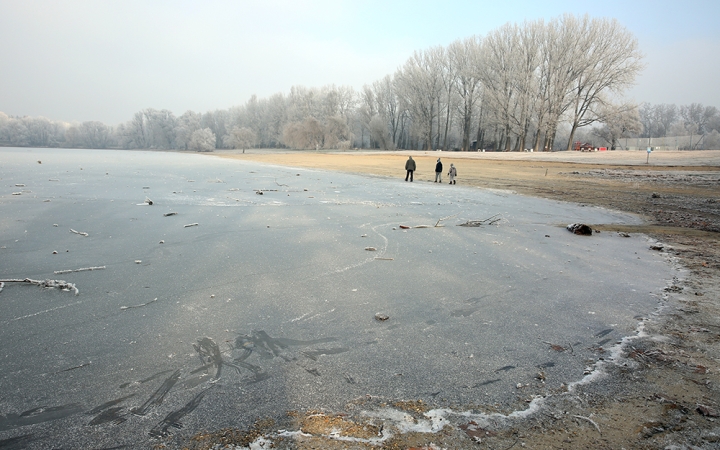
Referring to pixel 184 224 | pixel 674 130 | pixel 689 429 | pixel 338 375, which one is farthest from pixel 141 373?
pixel 674 130

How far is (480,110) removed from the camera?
6462 centimetres

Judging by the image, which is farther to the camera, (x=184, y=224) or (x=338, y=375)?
(x=184, y=224)

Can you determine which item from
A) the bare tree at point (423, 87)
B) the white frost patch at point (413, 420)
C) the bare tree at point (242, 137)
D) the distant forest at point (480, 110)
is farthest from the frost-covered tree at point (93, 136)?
the white frost patch at point (413, 420)

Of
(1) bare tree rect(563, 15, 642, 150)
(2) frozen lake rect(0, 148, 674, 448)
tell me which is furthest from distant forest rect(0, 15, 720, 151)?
(2) frozen lake rect(0, 148, 674, 448)

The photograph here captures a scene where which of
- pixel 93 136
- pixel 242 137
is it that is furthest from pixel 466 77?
pixel 93 136

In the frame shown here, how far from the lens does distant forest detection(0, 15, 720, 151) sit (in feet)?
152

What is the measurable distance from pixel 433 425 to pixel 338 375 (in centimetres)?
82

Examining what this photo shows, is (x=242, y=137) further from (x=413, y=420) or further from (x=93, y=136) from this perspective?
(x=413, y=420)

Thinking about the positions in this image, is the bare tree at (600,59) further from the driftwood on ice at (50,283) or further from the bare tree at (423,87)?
the driftwood on ice at (50,283)

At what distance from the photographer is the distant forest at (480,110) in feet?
152

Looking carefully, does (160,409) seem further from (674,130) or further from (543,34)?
(674,130)

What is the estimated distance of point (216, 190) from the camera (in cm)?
1419

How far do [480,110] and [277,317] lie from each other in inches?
2623

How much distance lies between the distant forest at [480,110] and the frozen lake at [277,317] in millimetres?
46464
